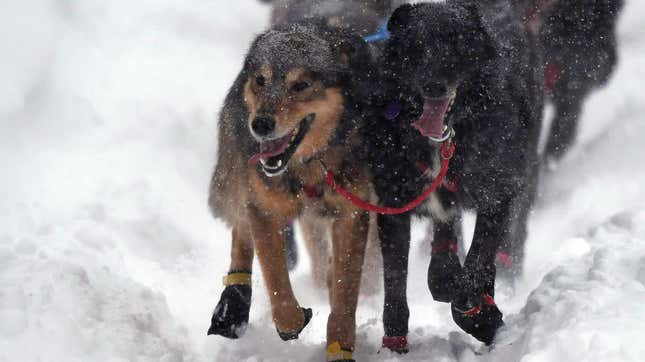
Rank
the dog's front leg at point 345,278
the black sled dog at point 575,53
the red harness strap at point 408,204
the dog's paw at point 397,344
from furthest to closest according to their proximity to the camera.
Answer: the black sled dog at point 575,53 → the dog's paw at point 397,344 → the dog's front leg at point 345,278 → the red harness strap at point 408,204

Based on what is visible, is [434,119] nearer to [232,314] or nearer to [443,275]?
[443,275]

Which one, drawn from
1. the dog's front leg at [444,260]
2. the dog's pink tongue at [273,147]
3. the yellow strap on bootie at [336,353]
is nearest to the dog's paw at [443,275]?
the dog's front leg at [444,260]

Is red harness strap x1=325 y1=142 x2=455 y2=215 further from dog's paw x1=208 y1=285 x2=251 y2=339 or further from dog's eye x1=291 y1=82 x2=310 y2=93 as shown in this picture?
dog's paw x1=208 y1=285 x2=251 y2=339

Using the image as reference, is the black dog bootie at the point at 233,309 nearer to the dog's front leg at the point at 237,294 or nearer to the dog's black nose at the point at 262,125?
the dog's front leg at the point at 237,294

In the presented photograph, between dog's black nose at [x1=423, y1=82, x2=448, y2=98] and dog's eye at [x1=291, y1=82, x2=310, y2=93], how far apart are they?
509mm

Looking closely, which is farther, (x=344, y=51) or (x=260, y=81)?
(x=344, y=51)

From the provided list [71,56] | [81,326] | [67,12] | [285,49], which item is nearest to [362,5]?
[285,49]

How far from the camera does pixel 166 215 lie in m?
6.07

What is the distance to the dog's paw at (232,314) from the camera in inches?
159

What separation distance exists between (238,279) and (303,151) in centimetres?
101

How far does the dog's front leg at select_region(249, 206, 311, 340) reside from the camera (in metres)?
3.74

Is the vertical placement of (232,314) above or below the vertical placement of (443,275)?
below

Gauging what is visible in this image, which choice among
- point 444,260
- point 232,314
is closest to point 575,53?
point 444,260

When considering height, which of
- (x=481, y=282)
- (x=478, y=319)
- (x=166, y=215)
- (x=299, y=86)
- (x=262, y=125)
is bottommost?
(x=478, y=319)
